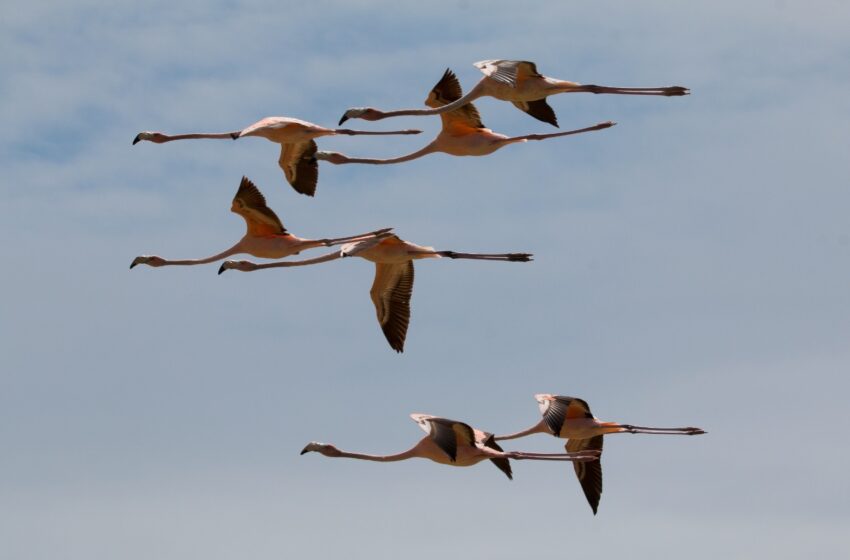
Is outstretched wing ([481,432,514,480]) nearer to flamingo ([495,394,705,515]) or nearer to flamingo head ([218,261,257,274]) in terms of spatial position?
flamingo ([495,394,705,515])

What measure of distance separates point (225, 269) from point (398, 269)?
3.16 meters

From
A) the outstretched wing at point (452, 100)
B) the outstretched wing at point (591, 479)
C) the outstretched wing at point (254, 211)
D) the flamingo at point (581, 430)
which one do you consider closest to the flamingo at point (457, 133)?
the outstretched wing at point (452, 100)

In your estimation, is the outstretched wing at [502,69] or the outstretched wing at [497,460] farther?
the outstretched wing at [497,460]

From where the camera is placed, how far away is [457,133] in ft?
117

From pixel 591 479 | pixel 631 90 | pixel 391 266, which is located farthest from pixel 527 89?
pixel 591 479

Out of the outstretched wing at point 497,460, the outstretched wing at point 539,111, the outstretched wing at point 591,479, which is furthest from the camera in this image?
the outstretched wing at point 591,479

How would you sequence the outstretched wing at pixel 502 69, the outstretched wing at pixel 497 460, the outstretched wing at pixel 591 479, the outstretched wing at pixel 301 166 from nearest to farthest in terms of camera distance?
the outstretched wing at pixel 502 69
the outstretched wing at pixel 497 460
the outstretched wing at pixel 301 166
the outstretched wing at pixel 591 479

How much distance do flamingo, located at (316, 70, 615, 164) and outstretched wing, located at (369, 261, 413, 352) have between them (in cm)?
206

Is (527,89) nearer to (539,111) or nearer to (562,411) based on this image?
(539,111)

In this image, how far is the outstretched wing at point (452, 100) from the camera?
35281mm

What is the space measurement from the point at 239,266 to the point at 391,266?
275 centimetres

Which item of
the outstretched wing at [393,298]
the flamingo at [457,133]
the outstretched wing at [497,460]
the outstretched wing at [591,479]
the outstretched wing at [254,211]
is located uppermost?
the flamingo at [457,133]

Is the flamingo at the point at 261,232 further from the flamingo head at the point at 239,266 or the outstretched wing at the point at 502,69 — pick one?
the outstretched wing at the point at 502,69

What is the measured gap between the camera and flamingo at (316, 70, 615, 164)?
35.2 meters
